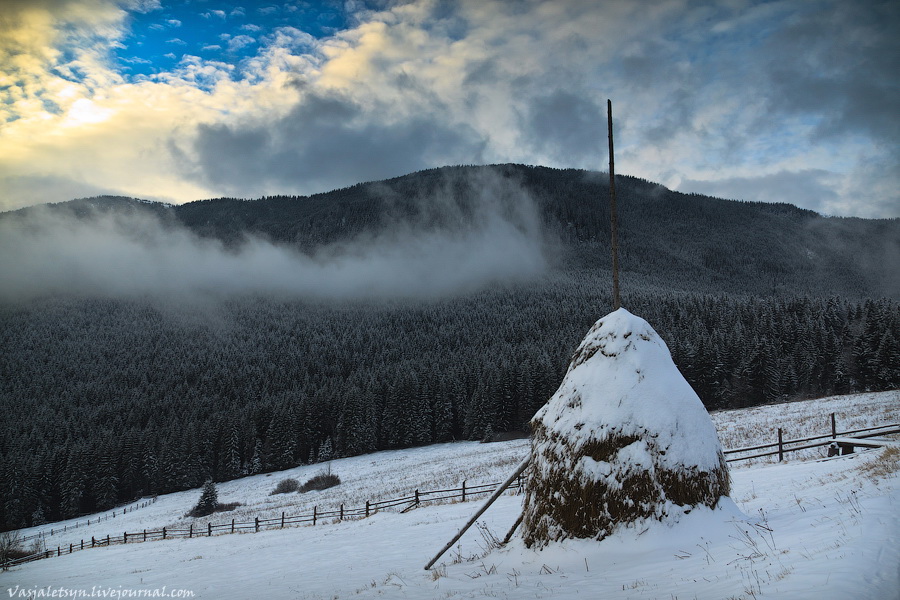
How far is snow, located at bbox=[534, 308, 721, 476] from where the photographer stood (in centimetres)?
854

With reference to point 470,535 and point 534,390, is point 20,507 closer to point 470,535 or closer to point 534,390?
point 534,390

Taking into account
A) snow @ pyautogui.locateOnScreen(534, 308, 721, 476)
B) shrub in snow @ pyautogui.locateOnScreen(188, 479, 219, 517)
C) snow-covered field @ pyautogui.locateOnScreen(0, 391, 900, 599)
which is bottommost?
shrub in snow @ pyautogui.locateOnScreen(188, 479, 219, 517)

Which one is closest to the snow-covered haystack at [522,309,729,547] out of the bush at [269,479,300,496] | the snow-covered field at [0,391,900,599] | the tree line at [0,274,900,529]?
the snow-covered field at [0,391,900,599]

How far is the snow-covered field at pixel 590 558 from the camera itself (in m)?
5.64

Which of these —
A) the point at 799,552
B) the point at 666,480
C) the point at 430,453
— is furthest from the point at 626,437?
the point at 430,453

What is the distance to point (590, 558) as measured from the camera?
26.1 feet

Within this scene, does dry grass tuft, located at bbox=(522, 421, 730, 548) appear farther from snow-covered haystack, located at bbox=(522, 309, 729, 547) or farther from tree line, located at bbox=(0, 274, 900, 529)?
tree line, located at bbox=(0, 274, 900, 529)

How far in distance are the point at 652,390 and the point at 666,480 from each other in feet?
5.34

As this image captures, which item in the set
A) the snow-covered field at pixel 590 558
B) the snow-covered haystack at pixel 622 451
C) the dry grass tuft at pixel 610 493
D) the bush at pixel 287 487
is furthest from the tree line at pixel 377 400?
the dry grass tuft at pixel 610 493

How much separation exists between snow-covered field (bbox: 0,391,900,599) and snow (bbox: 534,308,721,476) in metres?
1.18

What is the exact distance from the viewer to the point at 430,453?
6969cm

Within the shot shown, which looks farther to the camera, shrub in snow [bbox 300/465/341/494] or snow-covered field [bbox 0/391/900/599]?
shrub in snow [bbox 300/465/341/494]

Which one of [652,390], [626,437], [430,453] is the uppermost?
[652,390]

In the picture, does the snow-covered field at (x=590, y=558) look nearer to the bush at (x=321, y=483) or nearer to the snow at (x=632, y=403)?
the snow at (x=632, y=403)
